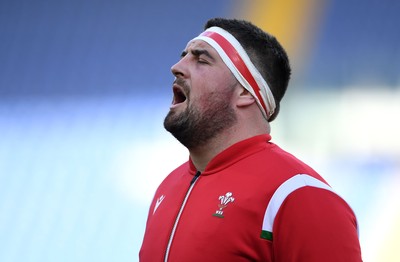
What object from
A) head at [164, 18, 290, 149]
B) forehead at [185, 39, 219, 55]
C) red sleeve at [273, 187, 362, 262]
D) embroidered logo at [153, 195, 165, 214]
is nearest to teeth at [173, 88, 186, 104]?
head at [164, 18, 290, 149]

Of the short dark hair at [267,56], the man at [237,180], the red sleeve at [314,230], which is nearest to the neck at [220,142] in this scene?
the man at [237,180]

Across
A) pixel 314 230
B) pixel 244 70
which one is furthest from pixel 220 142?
pixel 314 230

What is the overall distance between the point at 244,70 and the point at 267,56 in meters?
0.08

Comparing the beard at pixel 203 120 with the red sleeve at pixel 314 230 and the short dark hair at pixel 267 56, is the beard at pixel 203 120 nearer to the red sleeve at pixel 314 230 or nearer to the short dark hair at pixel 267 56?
the short dark hair at pixel 267 56

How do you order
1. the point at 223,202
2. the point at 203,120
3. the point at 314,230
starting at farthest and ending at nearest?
the point at 203,120 → the point at 223,202 → the point at 314,230

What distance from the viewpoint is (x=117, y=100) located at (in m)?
2.45

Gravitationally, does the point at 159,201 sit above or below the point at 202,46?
below

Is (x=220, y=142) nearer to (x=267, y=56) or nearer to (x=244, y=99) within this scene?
(x=244, y=99)

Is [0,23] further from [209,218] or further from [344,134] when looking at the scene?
[209,218]

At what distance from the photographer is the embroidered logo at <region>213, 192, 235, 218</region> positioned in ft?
3.37

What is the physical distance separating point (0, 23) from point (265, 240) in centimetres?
218

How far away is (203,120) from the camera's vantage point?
1180mm

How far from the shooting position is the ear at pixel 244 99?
121cm

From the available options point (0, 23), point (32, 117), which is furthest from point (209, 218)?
point (0, 23)
